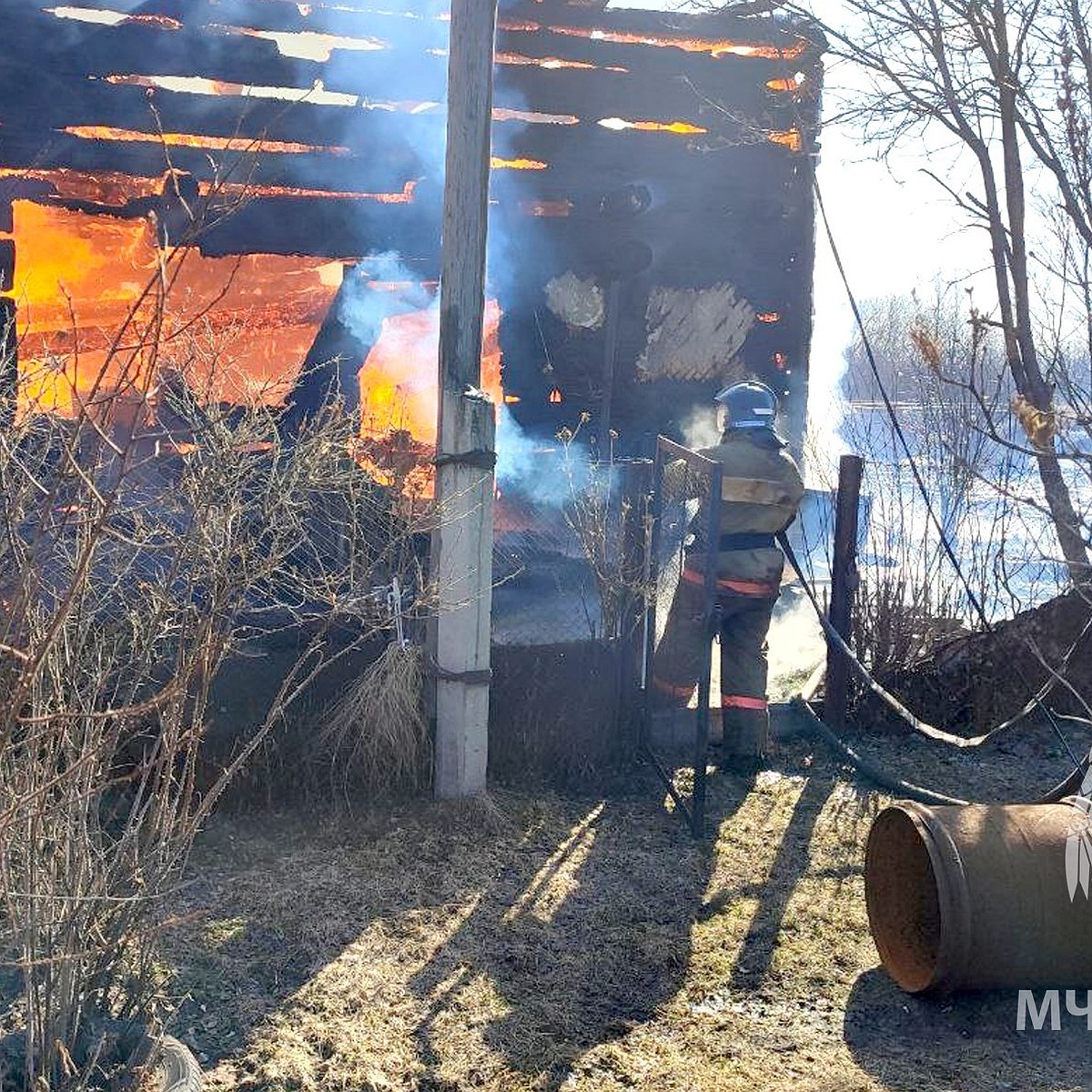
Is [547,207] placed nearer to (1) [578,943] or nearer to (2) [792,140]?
(2) [792,140]

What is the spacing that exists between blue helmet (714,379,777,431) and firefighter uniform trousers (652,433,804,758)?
10cm

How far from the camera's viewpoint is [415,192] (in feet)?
33.3

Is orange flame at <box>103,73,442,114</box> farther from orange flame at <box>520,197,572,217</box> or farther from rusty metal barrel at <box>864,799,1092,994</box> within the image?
rusty metal barrel at <box>864,799,1092,994</box>

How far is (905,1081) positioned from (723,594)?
3316 mm

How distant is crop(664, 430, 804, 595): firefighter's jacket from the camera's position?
21.7 feet

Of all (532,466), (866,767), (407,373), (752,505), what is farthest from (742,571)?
(407,373)

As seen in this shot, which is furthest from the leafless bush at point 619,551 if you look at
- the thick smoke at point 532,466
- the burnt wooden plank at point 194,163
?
the burnt wooden plank at point 194,163

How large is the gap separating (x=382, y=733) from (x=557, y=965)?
5.28ft

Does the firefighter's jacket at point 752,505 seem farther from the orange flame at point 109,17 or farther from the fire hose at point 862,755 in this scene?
the orange flame at point 109,17

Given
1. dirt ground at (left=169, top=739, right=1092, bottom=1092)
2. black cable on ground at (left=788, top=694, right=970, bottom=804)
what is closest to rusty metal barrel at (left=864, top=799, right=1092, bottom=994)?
dirt ground at (left=169, top=739, right=1092, bottom=1092)

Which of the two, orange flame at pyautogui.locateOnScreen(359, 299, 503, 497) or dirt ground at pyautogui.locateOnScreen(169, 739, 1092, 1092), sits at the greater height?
orange flame at pyautogui.locateOnScreen(359, 299, 503, 497)

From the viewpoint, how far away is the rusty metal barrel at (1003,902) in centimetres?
397

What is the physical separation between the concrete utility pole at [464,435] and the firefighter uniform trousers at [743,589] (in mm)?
1509

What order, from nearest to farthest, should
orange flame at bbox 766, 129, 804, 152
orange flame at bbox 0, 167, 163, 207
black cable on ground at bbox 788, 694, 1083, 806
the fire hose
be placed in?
the fire hose → black cable on ground at bbox 788, 694, 1083, 806 → orange flame at bbox 0, 167, 163, 207 → orange flame at bbox 766, 129, 804, 152
